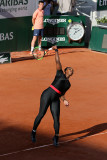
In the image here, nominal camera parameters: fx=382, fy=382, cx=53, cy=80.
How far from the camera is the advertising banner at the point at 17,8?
18.3 meters

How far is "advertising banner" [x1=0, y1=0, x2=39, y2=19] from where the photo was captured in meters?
18.3

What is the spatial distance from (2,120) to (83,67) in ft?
24.2

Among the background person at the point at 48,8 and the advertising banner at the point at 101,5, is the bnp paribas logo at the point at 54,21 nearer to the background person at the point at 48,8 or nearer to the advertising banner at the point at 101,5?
the background person at the point at 48,8

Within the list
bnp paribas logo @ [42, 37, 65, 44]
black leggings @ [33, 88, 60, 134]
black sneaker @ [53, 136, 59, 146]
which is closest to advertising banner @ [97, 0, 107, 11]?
bnp paribas logo @ [42, 37, 65, 44]

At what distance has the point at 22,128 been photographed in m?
10.1

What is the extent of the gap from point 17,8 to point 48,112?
28.6 feet

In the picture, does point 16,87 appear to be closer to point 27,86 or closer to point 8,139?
point 27,86

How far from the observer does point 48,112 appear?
11531 millimetres

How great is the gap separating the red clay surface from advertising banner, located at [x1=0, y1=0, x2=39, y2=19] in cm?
207

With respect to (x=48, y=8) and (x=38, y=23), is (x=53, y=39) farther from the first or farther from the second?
(x=38, y=23)

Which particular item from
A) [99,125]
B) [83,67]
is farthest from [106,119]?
[83,67]

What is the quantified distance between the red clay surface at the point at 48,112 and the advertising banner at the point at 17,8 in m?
2.07

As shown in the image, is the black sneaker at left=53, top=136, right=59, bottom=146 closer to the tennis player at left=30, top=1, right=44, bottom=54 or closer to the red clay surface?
the red clay surface

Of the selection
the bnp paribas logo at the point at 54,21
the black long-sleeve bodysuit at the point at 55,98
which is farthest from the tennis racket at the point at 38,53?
the bnp paribas logo at the point at 54,21
